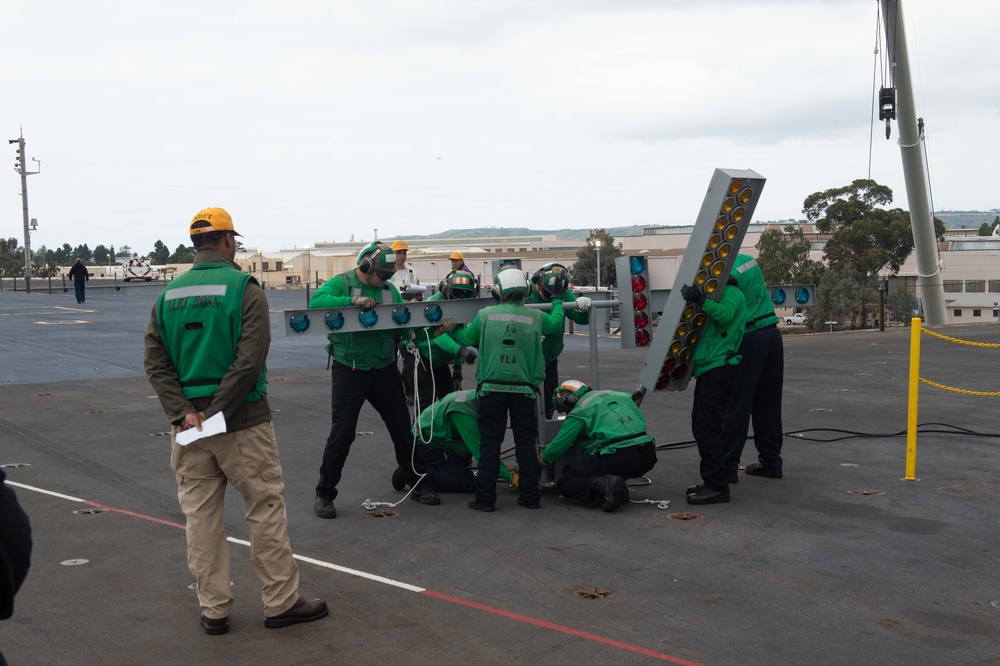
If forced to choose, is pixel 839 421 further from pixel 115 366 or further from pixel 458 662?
pixel 115 366

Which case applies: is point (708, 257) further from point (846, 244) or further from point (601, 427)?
→ point (846, 244)

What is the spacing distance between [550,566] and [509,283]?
7.70 feet

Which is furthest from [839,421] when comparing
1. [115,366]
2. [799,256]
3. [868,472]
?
[799,256]

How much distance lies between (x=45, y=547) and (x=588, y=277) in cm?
8673

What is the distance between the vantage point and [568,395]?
26.0 feet

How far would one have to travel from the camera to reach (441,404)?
26.6 feet

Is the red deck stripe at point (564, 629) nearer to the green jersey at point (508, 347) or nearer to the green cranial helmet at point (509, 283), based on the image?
the green jersey at point (508, 347)

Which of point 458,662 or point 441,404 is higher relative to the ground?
point 441,404

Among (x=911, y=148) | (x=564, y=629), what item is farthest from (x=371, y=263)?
(x=911, y=148)

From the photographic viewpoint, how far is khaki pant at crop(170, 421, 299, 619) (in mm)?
5016

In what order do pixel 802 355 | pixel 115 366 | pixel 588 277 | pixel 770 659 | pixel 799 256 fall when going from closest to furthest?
pixel 770 659 < pixel 115 366 < pixel 802 355 < pixel 799 256 < pixel 588 277

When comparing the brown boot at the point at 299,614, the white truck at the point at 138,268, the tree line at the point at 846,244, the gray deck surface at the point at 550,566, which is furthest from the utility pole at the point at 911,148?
the white truck at the point at 138,268

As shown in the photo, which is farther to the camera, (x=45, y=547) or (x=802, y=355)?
(x=802, y=355)

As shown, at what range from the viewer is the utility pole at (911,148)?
38.5m
